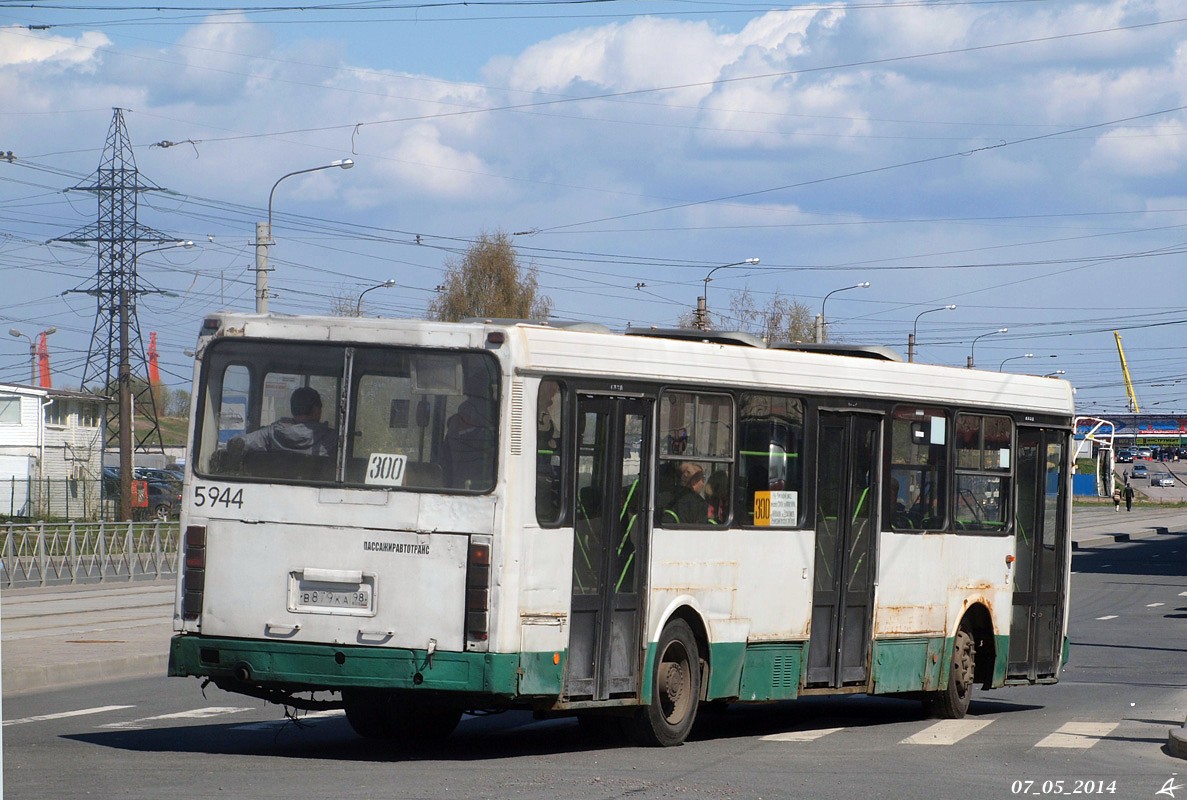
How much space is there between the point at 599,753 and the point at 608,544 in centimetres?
138

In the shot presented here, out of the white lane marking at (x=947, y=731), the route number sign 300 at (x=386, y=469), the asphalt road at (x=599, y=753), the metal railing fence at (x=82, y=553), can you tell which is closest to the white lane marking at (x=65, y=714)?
the asphalt road at (x=599, y=753)

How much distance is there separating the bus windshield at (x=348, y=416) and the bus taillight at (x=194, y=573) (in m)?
0.40

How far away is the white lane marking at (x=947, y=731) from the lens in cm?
1239

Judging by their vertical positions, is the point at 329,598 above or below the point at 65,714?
above

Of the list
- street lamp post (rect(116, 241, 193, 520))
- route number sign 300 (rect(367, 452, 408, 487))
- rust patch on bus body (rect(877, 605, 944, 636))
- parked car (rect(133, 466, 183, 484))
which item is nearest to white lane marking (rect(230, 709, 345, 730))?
route number sign 300 (rect(367, 452, 408, 487))

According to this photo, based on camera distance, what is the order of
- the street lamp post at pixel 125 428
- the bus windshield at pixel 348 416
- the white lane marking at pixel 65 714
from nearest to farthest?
the bus windshield at pixel 348 416 → the white lane marking at pixel 65 714 → the street lamp post at pixel 125 428

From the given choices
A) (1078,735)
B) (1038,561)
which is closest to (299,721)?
(1078,735)

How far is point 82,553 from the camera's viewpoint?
3309 centimetres

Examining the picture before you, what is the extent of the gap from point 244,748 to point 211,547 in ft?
5.03

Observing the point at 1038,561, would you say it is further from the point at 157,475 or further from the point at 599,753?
the point at 157,475

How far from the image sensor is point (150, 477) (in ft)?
212

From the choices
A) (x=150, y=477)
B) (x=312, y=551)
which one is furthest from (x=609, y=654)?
(x=150, y=477)

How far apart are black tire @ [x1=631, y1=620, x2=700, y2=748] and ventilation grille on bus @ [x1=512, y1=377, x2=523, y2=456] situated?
1849mm

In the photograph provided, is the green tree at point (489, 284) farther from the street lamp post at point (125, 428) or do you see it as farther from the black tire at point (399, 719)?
the black tire at point (399, 719)
